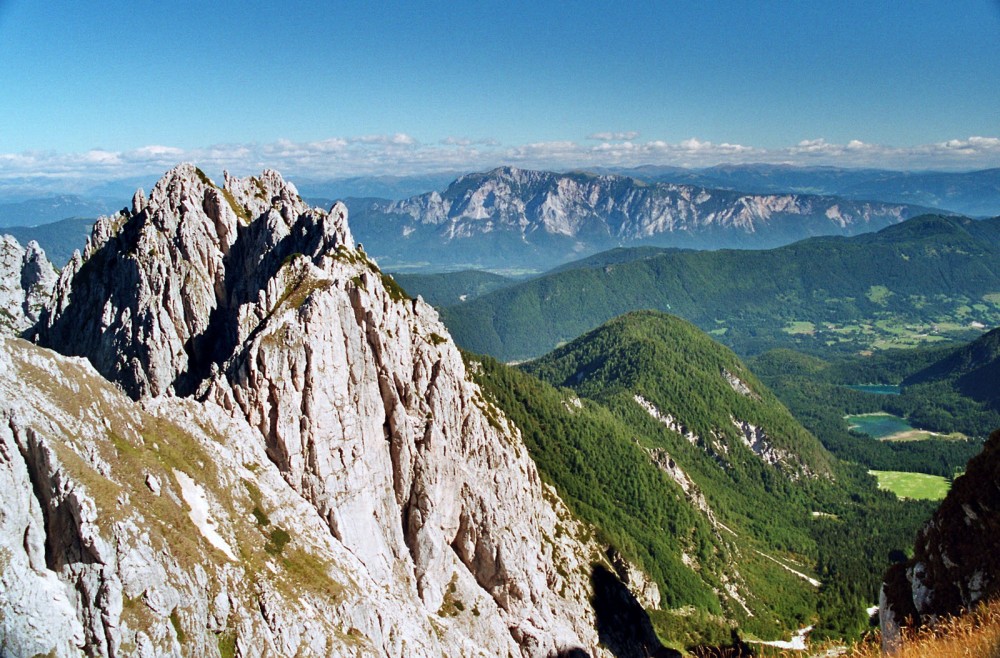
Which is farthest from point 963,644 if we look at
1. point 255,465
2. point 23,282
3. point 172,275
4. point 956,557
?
point 23,282

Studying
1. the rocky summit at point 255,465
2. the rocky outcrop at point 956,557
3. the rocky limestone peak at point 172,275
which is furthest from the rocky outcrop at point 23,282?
the rocky outcrop at point 956,557

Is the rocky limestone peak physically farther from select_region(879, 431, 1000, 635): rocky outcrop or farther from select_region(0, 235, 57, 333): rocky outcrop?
select_region(879, 431, 1000, 635): rocky outcrop

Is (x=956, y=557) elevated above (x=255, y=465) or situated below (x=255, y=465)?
above

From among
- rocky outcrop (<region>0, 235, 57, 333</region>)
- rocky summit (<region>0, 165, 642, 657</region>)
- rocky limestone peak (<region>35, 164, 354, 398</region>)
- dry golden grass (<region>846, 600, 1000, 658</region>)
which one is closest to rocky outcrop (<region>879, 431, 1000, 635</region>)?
dry golden grass (<region>846, 600, 1000, 658</region>)

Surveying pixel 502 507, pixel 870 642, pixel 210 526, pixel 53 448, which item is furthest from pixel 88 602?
pixel 502 507

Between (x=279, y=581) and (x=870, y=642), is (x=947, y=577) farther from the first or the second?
(x=279, y=581)

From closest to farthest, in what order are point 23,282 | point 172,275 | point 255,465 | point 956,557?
point 956,557
point 255,465
point 172,275
point 23,282

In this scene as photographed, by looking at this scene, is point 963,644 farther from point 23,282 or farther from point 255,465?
point 23,282

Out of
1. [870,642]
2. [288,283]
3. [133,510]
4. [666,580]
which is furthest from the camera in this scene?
[666,580]
